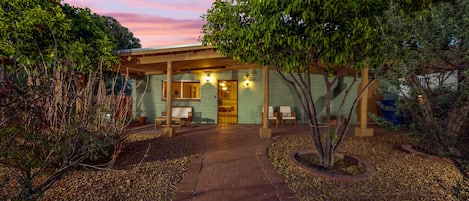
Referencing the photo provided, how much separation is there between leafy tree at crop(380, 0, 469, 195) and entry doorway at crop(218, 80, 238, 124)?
742cm

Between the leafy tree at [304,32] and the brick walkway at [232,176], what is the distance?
1155 mm

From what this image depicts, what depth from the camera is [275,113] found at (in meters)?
8.72

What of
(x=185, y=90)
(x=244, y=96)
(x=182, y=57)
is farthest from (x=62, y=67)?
(x=244, y=96)

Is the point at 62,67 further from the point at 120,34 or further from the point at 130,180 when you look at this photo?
the point at 120,34

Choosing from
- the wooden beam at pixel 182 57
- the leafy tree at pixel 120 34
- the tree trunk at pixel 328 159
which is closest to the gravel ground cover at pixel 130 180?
the tree trunk at pixel 328 159

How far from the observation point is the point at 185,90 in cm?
965

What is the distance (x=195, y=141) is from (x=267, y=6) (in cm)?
389

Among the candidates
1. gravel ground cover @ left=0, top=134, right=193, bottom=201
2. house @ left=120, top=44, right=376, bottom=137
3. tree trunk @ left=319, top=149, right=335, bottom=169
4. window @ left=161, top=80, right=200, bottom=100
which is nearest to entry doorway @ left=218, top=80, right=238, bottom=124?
house @ left=120, top=44, right=376, bottom=137

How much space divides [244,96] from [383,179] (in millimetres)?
6497

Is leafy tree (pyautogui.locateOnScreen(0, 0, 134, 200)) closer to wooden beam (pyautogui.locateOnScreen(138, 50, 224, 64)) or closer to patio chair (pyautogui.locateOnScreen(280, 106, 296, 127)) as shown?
wooden beam (pyautogui.locateOnScreen(138, 50, 224, 64))

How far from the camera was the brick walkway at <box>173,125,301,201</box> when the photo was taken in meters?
2.81

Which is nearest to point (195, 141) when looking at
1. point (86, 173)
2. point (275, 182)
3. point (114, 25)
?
point (86, 173)

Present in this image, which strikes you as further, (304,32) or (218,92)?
(218,92)

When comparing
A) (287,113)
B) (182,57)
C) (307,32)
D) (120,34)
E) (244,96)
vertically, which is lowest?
(287,113)
